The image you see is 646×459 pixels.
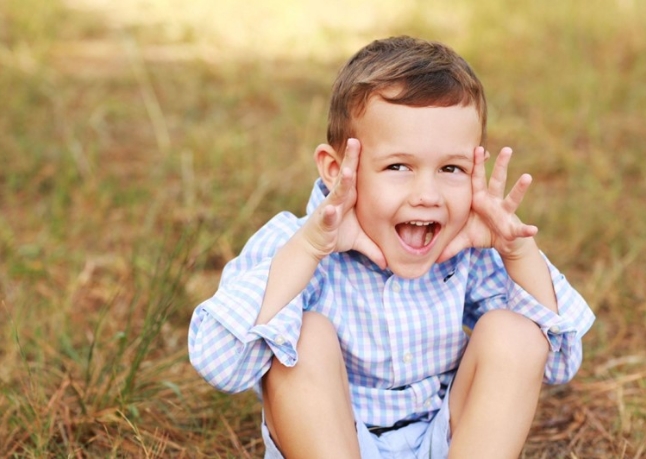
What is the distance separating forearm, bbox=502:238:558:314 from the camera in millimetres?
1859

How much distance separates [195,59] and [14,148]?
169 cm

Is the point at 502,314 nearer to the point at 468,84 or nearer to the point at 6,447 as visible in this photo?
Answer: the point at 468,84

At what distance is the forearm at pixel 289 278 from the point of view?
176 centimetres

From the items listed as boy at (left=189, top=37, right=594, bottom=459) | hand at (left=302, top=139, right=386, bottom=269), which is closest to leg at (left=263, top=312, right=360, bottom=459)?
boy at (left=189, top=37, right=594, bottom=459)

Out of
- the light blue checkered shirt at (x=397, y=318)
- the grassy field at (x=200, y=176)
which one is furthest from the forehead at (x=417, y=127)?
the grassy field at (x=200, y=176)

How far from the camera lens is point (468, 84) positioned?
1785 millimetres

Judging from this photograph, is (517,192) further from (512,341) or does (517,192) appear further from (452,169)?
(512,341)

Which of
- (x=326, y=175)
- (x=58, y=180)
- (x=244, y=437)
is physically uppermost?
(x=326, y=175)

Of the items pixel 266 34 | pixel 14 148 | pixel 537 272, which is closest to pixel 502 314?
pixel 537 272

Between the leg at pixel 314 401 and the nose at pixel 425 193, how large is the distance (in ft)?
0.99

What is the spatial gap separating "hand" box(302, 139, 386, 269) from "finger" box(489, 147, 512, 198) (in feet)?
0.84

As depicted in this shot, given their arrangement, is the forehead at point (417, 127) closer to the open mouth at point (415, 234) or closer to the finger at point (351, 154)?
the finger at point (351, 154)

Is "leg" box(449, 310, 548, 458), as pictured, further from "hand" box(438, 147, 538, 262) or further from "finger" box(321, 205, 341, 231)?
"finger" box(321, 205, 341, 231)

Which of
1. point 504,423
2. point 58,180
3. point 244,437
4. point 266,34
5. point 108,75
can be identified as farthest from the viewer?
point 266,34
